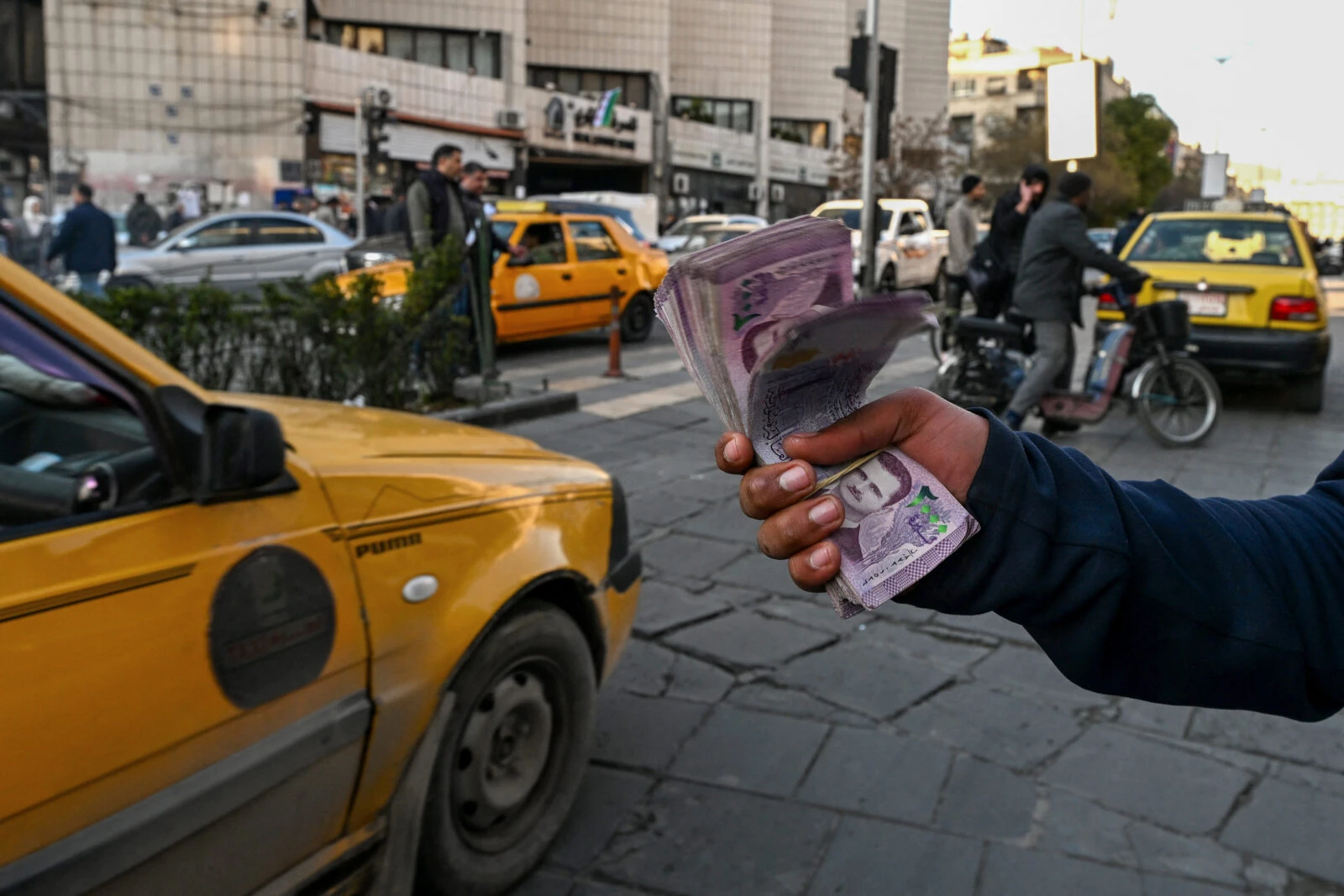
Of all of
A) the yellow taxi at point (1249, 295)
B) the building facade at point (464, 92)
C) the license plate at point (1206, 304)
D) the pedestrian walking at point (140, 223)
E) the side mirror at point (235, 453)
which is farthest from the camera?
the building facade at point (464, 92)

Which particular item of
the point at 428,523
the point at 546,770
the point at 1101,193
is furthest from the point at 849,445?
the point at 1101,193

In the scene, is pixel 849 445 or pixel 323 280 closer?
pixel 849 445

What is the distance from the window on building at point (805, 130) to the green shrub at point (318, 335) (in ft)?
158

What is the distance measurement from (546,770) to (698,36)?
50.3 m

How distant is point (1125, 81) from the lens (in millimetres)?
111375

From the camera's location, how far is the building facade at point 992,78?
90500mm

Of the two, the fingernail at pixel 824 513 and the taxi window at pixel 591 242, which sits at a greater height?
the taxi window at pixel 591 242

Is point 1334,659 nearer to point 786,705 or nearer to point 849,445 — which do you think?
point 849,445

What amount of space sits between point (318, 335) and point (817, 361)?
6.79m

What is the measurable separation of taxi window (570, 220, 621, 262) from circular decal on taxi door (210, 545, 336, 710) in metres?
11.3

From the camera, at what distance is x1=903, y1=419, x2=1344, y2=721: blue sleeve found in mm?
1201

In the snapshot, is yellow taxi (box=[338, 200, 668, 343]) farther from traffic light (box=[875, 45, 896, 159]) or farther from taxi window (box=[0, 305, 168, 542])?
taxi window (box=[0, 305, 168, 542])

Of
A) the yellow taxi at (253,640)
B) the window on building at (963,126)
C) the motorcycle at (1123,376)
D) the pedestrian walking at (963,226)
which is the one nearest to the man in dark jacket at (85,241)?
the pedestrian walking at (963,226)

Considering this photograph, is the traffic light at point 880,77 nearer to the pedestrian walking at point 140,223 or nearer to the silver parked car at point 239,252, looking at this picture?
the silver parked car at point 239,252
